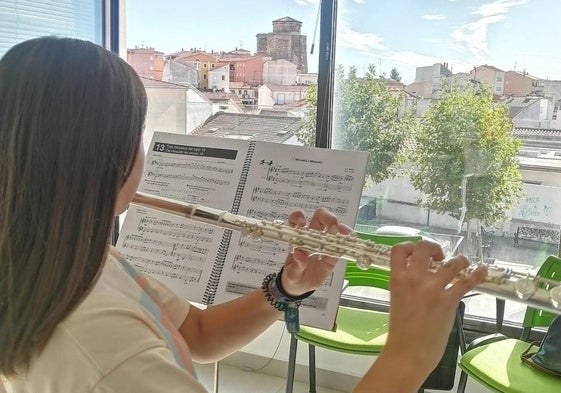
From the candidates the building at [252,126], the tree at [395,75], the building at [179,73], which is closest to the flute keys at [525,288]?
the tree at [395,75]

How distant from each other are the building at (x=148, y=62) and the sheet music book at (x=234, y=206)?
137 cm

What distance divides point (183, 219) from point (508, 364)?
114cm

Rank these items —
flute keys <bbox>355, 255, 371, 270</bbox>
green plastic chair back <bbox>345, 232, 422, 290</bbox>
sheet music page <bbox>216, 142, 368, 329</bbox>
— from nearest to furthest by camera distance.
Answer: flute keys <bbox>355, 255, 371, 270</bbox> → sheet music page <bbox>216, 142, 368, 329</bbox> → green plastic chair back <bbox>345, 232, 422, 290</bbox>

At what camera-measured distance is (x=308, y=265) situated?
1.19 meters

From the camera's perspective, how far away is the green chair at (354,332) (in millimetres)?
2080

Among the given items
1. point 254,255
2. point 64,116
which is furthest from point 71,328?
point 254,255

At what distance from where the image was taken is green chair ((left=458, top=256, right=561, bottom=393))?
1.80 m

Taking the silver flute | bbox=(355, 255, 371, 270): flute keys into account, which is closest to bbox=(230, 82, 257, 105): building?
the silver flute

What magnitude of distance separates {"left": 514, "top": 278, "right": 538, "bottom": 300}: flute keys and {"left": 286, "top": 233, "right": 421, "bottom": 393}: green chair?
99cm

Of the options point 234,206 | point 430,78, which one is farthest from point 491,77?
point 234,206

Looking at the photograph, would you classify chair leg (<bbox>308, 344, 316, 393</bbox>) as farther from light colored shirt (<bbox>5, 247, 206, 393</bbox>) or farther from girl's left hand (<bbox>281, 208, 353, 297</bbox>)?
light colored shirt (<bbox>5, 247, 206, 393</bbox>)

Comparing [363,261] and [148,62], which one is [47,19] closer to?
[148,62]

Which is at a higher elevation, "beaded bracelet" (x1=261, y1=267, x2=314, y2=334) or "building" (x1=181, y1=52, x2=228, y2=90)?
"building" (x1=181, y1=52, x2=228, y2=90)

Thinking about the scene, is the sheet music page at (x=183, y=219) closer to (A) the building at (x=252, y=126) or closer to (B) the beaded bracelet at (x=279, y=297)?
(B) the beaded bracelet at (x=279, y=297)
